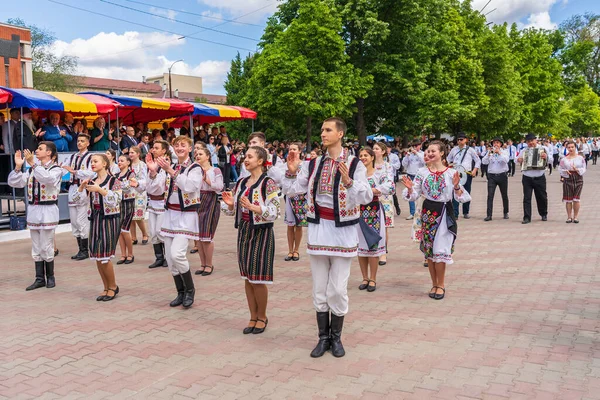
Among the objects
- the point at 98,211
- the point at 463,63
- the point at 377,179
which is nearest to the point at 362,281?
the point at 377,179

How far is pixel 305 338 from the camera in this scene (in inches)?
214

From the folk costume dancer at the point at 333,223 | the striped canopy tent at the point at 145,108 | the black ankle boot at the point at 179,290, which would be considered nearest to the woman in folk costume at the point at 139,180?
the black ankle boot at the point at 179,290

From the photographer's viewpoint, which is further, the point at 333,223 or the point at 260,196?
the point at 260,196

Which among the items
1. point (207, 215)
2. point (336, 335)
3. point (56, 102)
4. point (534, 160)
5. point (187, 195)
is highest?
point (56, 102)

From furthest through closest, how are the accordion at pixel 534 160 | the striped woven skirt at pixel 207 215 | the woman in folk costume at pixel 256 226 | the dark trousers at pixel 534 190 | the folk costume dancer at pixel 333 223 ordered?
the dark trousers at pixel 534 190 → the accordion at pixel 534 160 → the striped woven skirt at pixel 207 215 → the woman in folk costume at pixel 256 226 → the folk costume dancer at pixel 333 223

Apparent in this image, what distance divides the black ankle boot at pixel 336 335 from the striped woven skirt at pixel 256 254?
2.54 ft

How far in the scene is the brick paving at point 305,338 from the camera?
4375mm

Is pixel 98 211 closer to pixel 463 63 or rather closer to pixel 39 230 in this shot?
pixel 39 230

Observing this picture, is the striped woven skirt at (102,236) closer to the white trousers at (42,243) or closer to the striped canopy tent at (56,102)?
the white trousers at (42,243)

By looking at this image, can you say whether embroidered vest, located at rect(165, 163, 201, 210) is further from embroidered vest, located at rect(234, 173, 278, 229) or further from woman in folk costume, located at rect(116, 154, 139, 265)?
woman in folk costume, located at rect(116, 154, 139, 265)

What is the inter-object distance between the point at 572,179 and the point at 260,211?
9675mm

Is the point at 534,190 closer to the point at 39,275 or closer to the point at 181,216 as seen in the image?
the point at 181,216

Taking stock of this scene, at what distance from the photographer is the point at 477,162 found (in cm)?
1306

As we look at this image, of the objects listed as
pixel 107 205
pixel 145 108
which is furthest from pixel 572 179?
pixel 145 108
